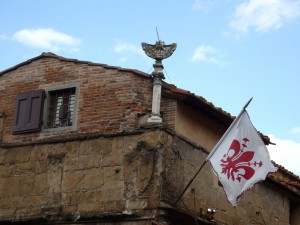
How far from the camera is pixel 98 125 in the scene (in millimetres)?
13766

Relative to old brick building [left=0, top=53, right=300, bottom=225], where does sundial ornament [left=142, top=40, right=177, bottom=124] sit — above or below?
above

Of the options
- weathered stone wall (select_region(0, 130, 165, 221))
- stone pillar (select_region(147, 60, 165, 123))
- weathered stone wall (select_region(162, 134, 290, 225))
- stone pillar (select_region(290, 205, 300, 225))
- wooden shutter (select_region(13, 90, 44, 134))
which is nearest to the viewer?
weathered stone wall (select_region(0, 130, 165, 221))

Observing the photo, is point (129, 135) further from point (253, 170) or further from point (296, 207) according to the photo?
point (296, 207)

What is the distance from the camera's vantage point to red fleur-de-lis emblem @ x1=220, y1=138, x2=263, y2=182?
11.8m

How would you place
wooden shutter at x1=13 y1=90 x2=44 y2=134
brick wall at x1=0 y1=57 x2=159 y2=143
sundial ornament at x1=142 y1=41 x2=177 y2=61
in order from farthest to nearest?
wooden shutter at x1=13 y1=90 x2=44 y2=134, brick wall at x1=0 y1=57 x2=159 y2=143, sundial ornament at x1=142 y1=41 x2=177 y2=61

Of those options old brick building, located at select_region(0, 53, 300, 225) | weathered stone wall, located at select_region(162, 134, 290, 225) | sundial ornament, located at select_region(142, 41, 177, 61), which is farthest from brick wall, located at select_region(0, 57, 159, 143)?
weathered stone wall, located at select_region(162, 134, 290, 225)

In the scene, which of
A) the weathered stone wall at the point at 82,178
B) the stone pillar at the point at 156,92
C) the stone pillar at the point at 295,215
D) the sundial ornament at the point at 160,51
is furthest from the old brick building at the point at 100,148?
the stone pillar at the point at 295,215

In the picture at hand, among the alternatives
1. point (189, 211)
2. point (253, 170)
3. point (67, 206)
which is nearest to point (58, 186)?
point (67, 206)

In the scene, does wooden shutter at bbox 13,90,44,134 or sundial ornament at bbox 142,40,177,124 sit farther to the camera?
wooden shutter at bbox 13,90,44,134

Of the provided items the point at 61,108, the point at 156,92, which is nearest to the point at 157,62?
the point at 156,92

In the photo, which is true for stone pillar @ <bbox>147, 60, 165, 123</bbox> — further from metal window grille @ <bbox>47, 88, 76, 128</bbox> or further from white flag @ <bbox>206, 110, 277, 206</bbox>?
metal window grille @ <bbox>47, 88, 76, 128</bbox>

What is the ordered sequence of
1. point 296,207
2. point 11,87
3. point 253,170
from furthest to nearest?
1. point 296,207
2. point 11,87
3. point 253,170

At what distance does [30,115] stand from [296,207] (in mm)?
8406

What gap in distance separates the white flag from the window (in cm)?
379
